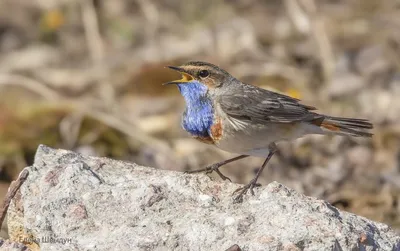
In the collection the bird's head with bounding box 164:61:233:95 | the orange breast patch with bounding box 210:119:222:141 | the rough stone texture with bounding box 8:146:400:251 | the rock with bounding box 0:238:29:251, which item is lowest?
the rock with bounding box 0:238:29:251

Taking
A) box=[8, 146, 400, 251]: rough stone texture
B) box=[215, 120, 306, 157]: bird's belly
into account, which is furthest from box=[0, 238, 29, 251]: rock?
box=[215, 120, 306, 157]: bird's belly

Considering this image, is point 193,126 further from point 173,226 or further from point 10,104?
point 10,104

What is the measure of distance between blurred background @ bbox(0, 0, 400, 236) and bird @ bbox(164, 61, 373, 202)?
33.1 inches

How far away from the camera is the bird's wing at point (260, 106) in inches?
237

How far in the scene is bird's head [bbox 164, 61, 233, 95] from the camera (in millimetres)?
6215

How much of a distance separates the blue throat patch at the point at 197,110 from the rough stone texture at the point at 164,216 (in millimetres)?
980

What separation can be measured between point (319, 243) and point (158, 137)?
230 inches

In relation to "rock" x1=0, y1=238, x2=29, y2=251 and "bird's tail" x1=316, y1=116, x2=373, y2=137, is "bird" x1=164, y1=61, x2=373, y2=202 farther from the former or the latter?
"rock" x1=0, y1=238, x2=29, y2=251

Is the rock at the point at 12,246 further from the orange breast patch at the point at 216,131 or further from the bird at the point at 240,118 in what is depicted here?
the orange breast patch at the point at 216,131

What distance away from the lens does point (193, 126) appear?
19.4ft

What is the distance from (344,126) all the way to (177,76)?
5009mm

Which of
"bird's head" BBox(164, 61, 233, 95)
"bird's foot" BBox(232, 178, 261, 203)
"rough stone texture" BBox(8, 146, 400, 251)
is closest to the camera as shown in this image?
"rough stone texture" BBox(8, 146, 400, 251)

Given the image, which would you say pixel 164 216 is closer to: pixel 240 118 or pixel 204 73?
pixel 240 118

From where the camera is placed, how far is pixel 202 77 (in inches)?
246
